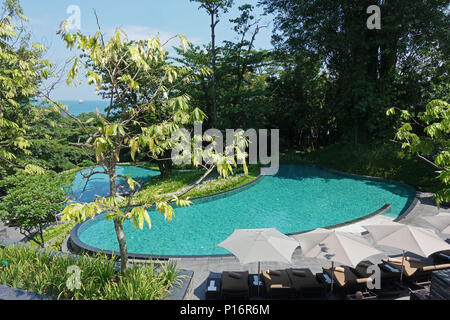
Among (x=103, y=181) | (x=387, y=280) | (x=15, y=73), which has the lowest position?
(x=103, y=181)

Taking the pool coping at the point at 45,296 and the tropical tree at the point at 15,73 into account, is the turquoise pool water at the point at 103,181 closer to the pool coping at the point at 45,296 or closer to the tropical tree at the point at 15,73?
the tropical tree at the point at 15,73

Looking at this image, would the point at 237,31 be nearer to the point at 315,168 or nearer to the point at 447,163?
the point at 315,168

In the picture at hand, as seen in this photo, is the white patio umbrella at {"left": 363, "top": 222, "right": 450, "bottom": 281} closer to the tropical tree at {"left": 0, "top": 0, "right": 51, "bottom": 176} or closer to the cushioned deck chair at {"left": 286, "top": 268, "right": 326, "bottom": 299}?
the cushioned deck chair at {"left": 286, "top": 268, "right": 326, "bottom": 299}

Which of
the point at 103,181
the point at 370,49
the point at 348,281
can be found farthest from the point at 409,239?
the point at 103,181

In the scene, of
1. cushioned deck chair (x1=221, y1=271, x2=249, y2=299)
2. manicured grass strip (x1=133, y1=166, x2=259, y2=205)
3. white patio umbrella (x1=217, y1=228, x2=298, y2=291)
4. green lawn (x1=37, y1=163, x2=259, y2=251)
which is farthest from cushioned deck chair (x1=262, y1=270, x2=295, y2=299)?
manicured grass strip (x1=133, y1=166, x2=259, y2=205)

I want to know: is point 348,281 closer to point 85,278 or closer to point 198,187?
point 85,278

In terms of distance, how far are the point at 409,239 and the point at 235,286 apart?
15.8 feet

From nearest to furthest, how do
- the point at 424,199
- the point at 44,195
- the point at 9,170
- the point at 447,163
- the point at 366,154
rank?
the point at 447,163
the point at 44,195
the point at 424,199
the point at 9,170
the point at 366,154

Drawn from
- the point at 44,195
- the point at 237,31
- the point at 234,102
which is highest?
the point at 237,31

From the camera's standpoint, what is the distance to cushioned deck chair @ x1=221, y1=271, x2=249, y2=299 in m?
6.88

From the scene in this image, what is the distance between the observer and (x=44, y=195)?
30.1ft

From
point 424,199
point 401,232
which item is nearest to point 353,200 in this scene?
point 424,199

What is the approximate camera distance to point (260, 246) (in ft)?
22.9

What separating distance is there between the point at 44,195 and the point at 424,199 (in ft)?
59.0
